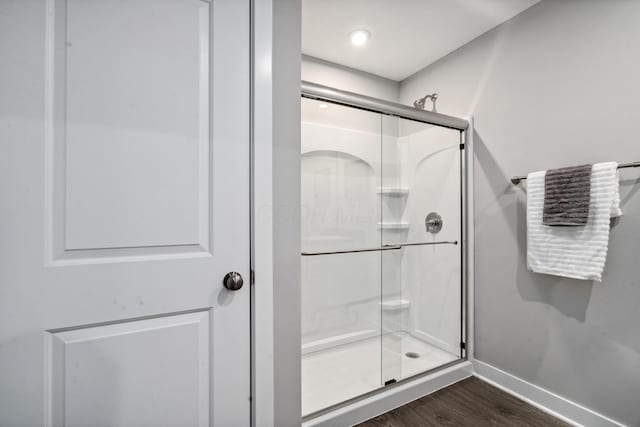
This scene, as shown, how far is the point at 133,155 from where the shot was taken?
88cm

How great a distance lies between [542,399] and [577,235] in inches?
37.6

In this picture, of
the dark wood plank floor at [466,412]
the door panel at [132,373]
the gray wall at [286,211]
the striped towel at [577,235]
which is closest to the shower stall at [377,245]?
the dark wood plank floor at [466,412]

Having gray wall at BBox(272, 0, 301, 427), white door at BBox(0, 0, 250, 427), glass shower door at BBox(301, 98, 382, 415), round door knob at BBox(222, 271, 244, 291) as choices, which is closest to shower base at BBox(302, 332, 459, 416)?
glass shower door at BBox(301, 98, 382, 415)

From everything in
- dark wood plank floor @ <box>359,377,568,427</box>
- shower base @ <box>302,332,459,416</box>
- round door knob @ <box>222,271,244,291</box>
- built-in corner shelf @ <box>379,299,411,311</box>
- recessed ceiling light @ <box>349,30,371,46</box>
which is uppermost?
recessed ceiling light @ <box>349,30,371,46</box>

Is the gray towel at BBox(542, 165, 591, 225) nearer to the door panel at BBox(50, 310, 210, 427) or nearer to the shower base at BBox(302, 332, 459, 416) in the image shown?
the shower base at BBox(302, 332, 459, 416)

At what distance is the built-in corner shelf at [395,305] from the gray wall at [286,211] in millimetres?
811

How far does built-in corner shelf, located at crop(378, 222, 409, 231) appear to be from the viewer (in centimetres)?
172

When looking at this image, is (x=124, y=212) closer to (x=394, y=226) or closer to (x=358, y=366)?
(x=394, y=226)

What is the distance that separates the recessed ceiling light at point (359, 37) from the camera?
1991mm

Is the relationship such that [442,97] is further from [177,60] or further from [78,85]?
[78,85]

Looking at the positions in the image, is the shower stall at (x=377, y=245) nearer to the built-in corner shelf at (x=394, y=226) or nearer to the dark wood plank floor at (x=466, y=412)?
the built-in corner shelf at (x=394, y=226)

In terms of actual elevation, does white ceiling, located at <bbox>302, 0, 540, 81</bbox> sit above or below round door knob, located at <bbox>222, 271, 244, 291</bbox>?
above

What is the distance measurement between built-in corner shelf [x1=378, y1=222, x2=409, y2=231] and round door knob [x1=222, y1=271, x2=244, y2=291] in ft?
3.23

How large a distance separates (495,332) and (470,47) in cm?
202
